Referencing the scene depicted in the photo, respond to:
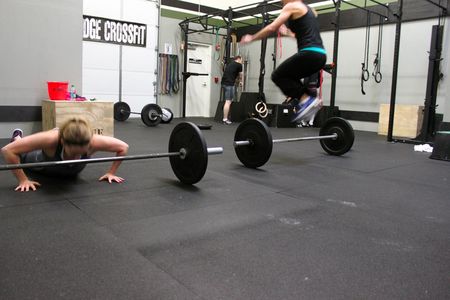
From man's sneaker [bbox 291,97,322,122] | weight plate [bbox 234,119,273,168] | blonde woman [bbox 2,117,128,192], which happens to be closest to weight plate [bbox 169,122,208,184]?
blonde woman [bbox 2,117,128,192]

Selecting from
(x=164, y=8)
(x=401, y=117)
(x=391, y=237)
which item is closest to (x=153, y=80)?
(x=164, y=8)

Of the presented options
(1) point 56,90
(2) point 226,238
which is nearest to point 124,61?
(1) point 56,90

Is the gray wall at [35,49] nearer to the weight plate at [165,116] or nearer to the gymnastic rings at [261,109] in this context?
the weight plate at [165,116]

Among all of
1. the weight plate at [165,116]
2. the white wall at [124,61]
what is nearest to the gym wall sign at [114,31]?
the white wall at [124,61]

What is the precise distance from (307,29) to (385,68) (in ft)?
16.0

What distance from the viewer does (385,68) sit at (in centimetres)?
707

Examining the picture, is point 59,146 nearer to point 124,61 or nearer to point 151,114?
point 151,114

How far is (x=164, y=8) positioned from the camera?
342 inches

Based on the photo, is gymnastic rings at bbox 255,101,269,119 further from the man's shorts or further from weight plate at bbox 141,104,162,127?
weight plate at bbox 141,104,162,127

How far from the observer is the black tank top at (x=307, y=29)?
2.78m

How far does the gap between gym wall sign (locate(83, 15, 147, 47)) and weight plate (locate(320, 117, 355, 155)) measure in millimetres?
5252

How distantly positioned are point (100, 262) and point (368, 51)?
6997 millimetres

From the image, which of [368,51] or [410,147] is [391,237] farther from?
[368,51]

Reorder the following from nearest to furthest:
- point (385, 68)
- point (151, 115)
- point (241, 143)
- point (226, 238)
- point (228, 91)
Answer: point (226, 238) → point (241, 143) → point (151, 115) → point (385, 68) → point (228, 91)
